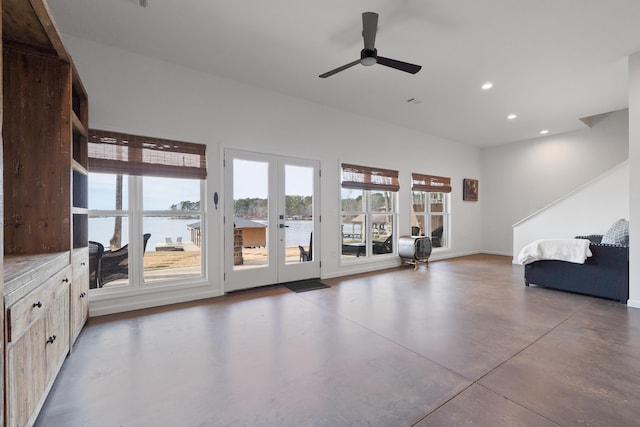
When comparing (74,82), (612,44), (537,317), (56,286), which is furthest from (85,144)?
(612,44)

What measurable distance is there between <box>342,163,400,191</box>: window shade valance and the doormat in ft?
6.23

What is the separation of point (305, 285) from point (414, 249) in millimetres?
2560

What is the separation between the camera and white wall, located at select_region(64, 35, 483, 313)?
3.36 metres

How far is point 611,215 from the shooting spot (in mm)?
5266

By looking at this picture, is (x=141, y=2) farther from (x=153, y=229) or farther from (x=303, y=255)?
(x=303, y=255)

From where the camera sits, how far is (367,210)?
5871 mm

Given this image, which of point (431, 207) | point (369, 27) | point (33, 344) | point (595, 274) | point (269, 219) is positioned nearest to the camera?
point (33, 344)

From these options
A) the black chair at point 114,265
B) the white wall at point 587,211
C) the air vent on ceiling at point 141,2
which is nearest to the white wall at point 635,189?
the white wall at point 587,211

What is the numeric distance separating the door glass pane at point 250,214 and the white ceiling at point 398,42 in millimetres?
1351

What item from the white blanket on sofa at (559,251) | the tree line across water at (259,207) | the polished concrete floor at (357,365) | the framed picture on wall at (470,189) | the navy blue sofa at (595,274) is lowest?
the polished concrete floor at (357,365)

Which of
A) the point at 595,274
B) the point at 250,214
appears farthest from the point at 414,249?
the point at 250,214

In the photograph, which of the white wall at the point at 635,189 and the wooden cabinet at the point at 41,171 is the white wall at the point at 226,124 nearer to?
the wooden cabinet at the point at 41,171

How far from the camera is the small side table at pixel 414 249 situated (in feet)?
19.3

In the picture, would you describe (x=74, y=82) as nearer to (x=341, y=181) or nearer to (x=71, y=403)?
(x=71, y=403)
